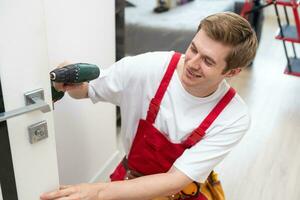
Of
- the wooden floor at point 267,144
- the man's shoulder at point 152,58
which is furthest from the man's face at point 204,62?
the wooden floor at point 267,144

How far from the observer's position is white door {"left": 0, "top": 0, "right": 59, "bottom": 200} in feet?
2.43

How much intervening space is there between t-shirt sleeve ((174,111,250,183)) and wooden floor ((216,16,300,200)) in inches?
38.2

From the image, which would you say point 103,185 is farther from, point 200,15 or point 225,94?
point 200,15

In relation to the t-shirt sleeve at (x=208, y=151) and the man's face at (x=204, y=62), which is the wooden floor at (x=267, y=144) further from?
the man's face at (x=204, y=62)

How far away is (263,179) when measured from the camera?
2.18 meters

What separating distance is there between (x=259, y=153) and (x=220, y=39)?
1.56 m

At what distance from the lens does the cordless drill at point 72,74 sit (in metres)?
1.05

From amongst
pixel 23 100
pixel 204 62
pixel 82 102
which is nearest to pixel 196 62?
pixel 204 62

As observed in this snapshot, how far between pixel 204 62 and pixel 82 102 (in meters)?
0.66

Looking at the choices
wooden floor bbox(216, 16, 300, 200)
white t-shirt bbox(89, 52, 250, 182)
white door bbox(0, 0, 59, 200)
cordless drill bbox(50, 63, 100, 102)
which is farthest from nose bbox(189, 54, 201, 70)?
wooden floor bbox(216, 16, 300, 200)

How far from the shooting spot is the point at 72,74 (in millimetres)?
1078

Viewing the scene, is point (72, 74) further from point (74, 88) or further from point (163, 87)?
point (163, 87)

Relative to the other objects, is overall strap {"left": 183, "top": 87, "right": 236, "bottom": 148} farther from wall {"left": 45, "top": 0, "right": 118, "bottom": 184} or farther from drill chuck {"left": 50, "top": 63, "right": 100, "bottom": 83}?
wall {"left": 45, "top": 0, "right": 118, "bottom": 184}

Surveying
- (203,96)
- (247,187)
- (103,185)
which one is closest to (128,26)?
(247,187)
